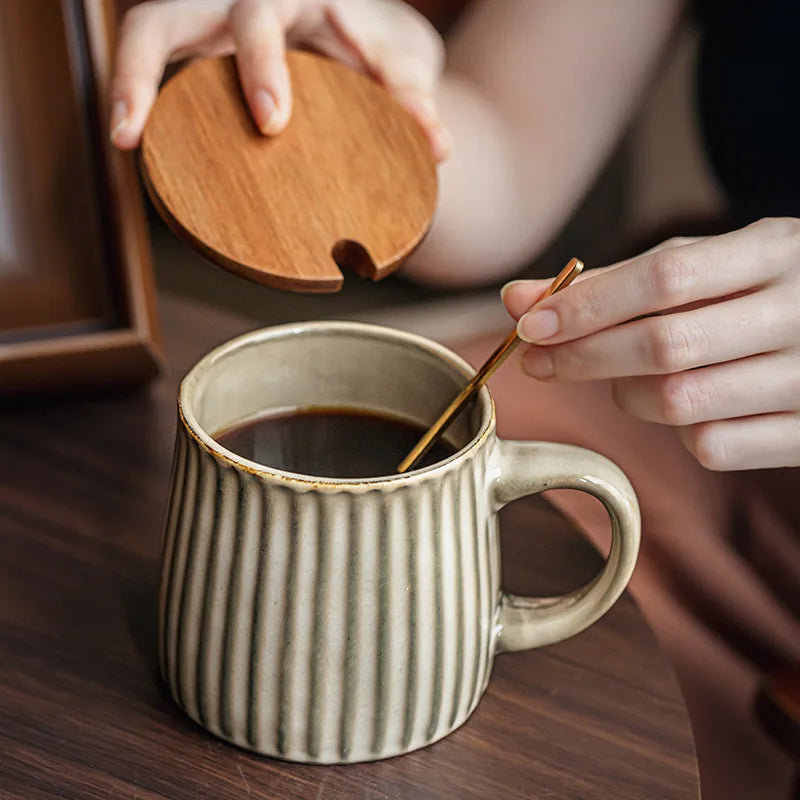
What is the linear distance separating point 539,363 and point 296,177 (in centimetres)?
16

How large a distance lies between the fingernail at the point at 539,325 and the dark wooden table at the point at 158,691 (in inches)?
5.5

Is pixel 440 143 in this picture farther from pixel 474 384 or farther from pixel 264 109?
pixel 474 384

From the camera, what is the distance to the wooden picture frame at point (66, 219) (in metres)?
0.56

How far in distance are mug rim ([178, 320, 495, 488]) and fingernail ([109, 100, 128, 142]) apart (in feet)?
0.54

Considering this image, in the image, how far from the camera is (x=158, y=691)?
0.41m

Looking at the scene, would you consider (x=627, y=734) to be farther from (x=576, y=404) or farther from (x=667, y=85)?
(x=667, y=85)

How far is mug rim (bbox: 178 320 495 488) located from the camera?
1.09ft

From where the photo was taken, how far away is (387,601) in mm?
347

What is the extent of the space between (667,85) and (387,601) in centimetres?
110

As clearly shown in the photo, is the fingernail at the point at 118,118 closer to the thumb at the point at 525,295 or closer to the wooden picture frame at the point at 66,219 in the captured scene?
the wooden picture frame at the point at 66,219

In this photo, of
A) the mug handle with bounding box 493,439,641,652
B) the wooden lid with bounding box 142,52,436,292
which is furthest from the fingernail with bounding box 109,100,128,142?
the mug handle with bounding box 493,439,641,652

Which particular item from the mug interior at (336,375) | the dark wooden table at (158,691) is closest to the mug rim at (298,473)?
the mug interior at (336,375)

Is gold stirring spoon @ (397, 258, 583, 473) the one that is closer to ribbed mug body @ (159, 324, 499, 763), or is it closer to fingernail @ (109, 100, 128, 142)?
ribbed mug body @ (159, 324, 499, 763)

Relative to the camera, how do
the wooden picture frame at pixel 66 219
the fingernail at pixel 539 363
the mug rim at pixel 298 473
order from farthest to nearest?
the wooden picture frame at pixel 66 219
the fingernail at pixel 539 363
the mug rim at pixel 298 473
